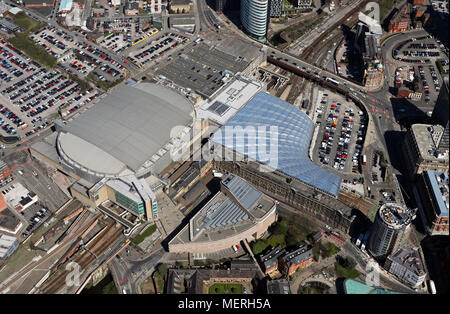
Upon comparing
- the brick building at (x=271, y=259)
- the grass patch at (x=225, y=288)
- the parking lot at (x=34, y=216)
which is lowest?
the grass patch at (x=225, y=288)

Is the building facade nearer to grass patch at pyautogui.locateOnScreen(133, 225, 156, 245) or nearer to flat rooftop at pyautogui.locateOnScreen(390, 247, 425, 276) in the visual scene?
flat rooftop at pyautogui.locateOnScreen(390, 247, 425, 276)

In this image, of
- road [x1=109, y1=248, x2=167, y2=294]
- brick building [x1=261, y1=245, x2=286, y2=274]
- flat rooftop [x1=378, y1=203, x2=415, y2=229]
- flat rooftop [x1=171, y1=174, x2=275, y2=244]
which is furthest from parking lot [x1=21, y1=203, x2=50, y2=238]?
flat rooftop [x1=378, y1=203, x2=415, y2=229]

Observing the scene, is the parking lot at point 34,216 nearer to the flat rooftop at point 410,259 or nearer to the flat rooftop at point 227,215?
the flat rooftop at point 227,215

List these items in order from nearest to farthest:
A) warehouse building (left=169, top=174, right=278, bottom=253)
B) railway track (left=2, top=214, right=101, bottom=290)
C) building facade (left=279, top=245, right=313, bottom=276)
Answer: building facade (left=279, top=245, right=313, bottom=276) → railway track (left=2, top=214, right=101, bottom=290) → warehouse building (left=169, top=174, right=278, bottom=253)

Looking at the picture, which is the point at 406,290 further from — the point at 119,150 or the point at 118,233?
the point at 119,150

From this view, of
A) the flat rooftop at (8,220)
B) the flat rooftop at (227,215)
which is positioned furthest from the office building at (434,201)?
the flat rooftop at (8,220)

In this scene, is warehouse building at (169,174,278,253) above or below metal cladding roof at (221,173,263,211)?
below
